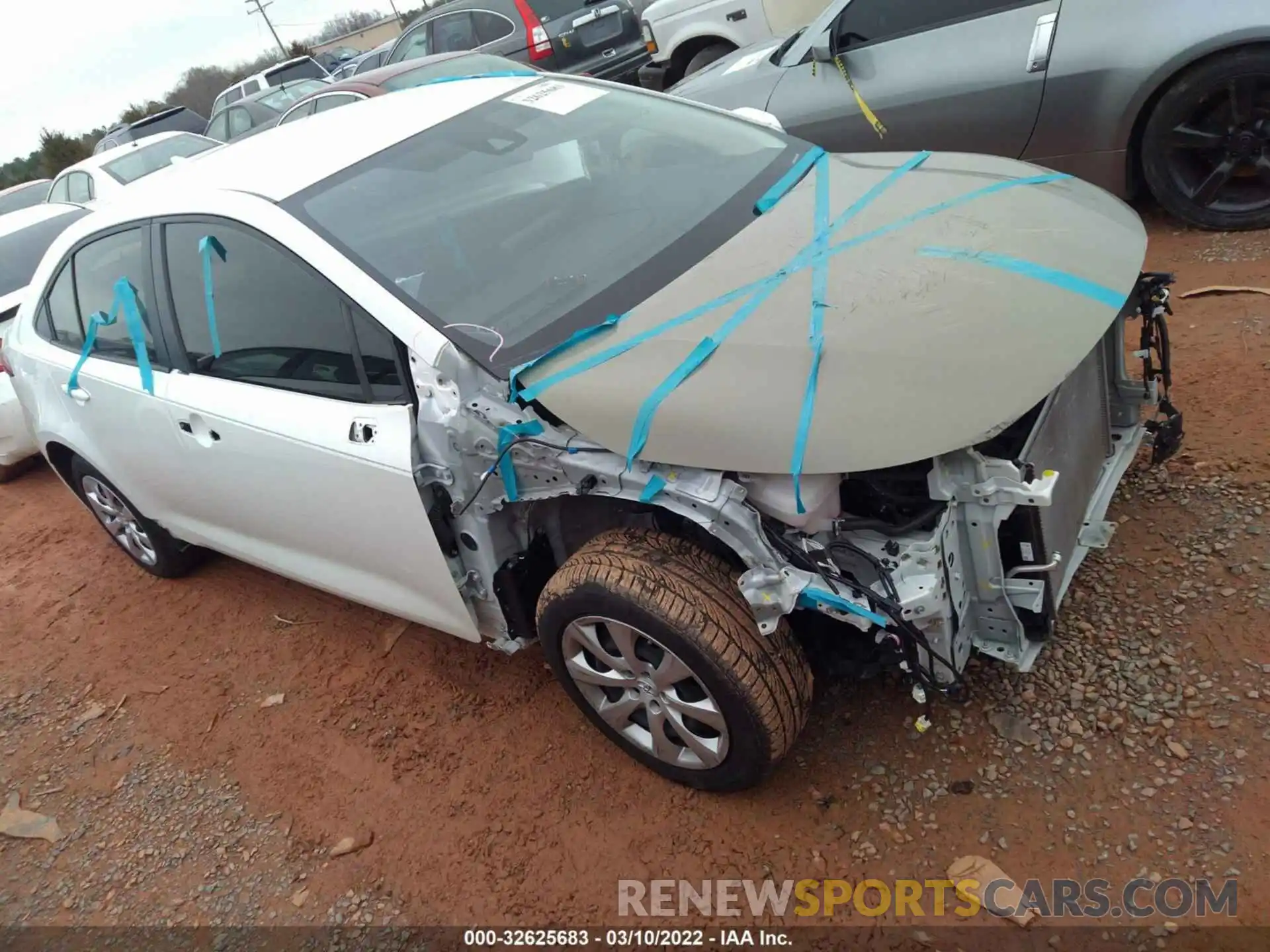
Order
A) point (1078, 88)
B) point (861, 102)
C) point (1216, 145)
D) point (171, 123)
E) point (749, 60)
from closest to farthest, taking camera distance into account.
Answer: point (1216, 145)
point (1078, 88)
point (861, 102)
point (749, 60)
point (171, 123)

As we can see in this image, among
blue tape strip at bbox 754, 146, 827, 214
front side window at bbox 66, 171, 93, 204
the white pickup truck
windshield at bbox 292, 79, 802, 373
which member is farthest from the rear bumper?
blue tape strip at bbox 754, 146, 827, 214

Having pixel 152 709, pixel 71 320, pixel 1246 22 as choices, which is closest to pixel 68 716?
pixel 152 709

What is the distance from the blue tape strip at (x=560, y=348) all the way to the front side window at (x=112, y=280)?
1.63 metres

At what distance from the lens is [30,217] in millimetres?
6801

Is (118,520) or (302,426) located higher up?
(302,426)

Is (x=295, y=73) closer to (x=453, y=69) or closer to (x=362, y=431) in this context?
(x=453, y=69)

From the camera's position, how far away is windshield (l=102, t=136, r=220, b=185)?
30.3ft

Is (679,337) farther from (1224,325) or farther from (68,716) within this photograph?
(68,716)

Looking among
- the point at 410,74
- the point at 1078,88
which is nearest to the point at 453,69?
the point at 410,74

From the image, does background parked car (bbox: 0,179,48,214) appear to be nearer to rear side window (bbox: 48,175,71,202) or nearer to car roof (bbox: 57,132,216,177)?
rear side window (bbox: 48,175,71,202)

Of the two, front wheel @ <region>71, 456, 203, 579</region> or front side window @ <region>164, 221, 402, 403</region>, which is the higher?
front side window @ <region>164, 221, 402, 403</region>

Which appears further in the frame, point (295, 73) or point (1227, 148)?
point (295, 73)

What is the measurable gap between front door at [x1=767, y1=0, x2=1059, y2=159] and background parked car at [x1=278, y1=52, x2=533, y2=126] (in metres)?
3.26

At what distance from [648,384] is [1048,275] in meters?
1.02
